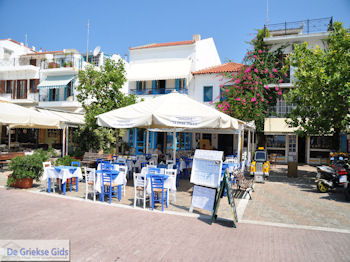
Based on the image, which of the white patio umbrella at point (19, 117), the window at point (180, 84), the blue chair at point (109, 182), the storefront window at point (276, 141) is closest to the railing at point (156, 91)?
the window at point (180, 84)

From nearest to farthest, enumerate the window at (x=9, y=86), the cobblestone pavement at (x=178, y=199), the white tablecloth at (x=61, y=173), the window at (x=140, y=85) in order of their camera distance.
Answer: the cobblestone pavement at (x=178, y=199)
the white tablecloth at (x=61, y=173)
the window at (x=140, y=85)
the window at (x=9, y=86)

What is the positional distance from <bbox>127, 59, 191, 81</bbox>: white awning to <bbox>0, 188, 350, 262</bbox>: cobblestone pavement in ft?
56.2

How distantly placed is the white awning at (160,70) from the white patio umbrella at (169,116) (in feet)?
45.1

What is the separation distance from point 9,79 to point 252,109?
2508cm

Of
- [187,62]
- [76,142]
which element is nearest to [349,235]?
[76,142]

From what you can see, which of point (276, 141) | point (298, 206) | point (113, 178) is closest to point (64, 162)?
point (113, 178)

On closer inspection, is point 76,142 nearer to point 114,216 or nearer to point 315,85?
point 114,216

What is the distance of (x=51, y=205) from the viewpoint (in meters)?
6.96

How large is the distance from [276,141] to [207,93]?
6.80 m

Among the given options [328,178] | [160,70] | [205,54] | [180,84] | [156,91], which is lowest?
[328,178]

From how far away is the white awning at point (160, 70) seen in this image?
883 inches

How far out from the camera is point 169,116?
7.89 metres

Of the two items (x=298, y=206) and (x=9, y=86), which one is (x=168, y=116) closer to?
(x=298, y=206)

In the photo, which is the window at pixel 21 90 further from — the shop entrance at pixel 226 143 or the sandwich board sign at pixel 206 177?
the sandwich board sign at pixel 206 177
